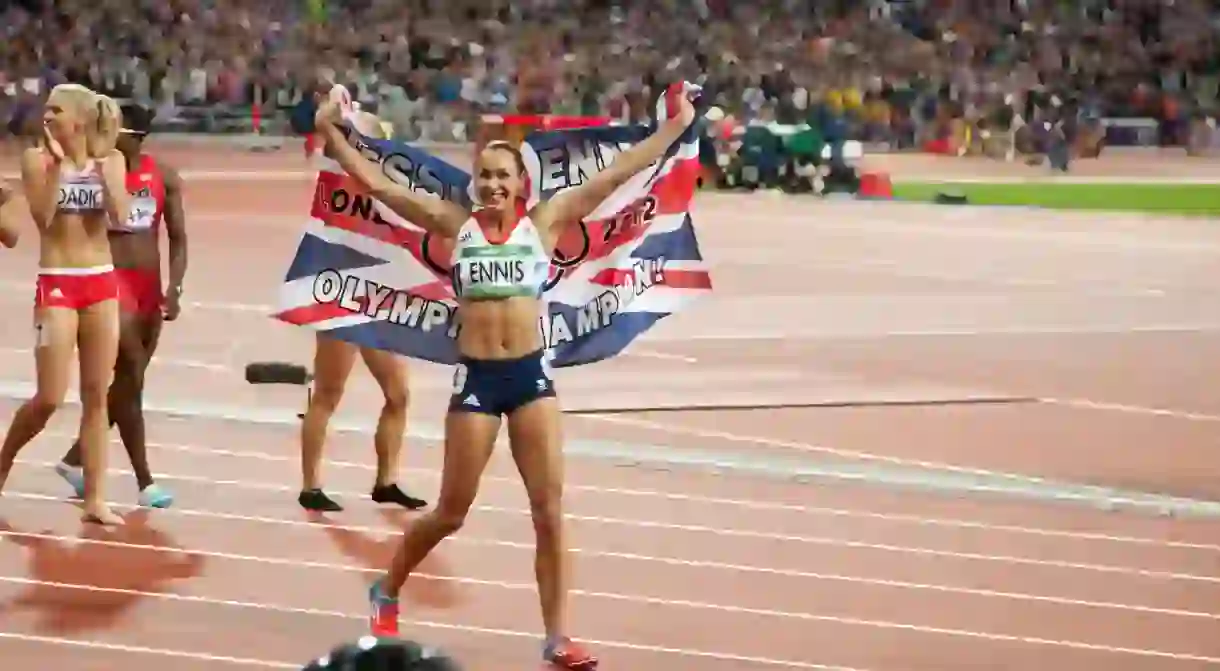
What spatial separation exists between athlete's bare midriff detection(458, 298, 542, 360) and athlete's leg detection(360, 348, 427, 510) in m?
3.00

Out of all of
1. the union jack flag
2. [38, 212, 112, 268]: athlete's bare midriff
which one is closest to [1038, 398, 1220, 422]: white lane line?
the union jack flag

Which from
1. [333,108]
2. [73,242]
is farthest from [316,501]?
[333,108]

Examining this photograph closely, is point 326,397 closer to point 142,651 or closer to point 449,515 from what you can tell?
point 142,651

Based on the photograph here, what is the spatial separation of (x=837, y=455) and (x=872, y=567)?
2.98 meters

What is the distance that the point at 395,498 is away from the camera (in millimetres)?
10742

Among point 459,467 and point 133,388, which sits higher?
point 459,467

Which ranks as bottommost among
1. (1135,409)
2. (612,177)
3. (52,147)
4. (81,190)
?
(1135,409)

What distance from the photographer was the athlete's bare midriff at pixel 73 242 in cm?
968

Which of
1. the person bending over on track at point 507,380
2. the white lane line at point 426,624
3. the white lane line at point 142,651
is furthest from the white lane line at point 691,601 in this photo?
the white lane line at point 142,651

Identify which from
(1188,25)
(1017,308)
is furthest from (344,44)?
(1017,308)

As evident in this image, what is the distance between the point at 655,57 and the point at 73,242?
1536 inches

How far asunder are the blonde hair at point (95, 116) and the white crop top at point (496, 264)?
285 centimetres

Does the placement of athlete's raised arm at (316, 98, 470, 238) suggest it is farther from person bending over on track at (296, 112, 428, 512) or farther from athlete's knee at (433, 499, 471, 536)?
person bending over on track at (296, 112, 428, 512)

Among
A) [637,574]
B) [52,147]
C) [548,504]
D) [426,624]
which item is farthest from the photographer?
[52,147]
